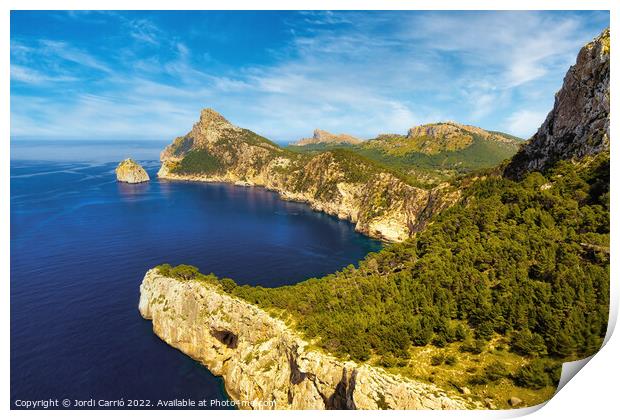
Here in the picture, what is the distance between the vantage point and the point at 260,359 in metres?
39.8

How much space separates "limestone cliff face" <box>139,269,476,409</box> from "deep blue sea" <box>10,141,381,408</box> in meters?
2.71

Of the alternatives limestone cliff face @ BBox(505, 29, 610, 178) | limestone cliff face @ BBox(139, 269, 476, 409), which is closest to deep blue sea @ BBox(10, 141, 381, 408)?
limestone cliff face @ BBox(139, 269, 476, 409)

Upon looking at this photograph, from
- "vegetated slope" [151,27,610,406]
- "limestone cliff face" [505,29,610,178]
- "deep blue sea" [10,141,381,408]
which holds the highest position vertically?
"limestone cliff face" [505,29,610,178]

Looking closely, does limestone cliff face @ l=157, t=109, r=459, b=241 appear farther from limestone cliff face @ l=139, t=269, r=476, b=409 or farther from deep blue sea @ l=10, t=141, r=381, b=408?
limestone cliff face @ l=139, t=269, r=476, b=409

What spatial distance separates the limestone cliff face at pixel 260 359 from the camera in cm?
2638

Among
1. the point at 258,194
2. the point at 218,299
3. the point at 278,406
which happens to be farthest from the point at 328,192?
the point at 278,406

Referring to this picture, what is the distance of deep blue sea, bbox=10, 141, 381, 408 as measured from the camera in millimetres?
42969

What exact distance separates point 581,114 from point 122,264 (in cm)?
9395

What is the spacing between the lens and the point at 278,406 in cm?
3625

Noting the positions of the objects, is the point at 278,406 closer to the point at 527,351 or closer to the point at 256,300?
the point at 256,300

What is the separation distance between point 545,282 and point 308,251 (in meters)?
66.8

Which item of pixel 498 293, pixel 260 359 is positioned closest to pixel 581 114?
pixel 498 293

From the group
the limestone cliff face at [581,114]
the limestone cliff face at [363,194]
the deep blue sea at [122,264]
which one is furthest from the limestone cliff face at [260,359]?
the limestone cliff face at [363,194]

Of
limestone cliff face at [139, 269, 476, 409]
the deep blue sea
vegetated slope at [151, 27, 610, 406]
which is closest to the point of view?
limestone cliff face at [139, 269, 476, 409]
